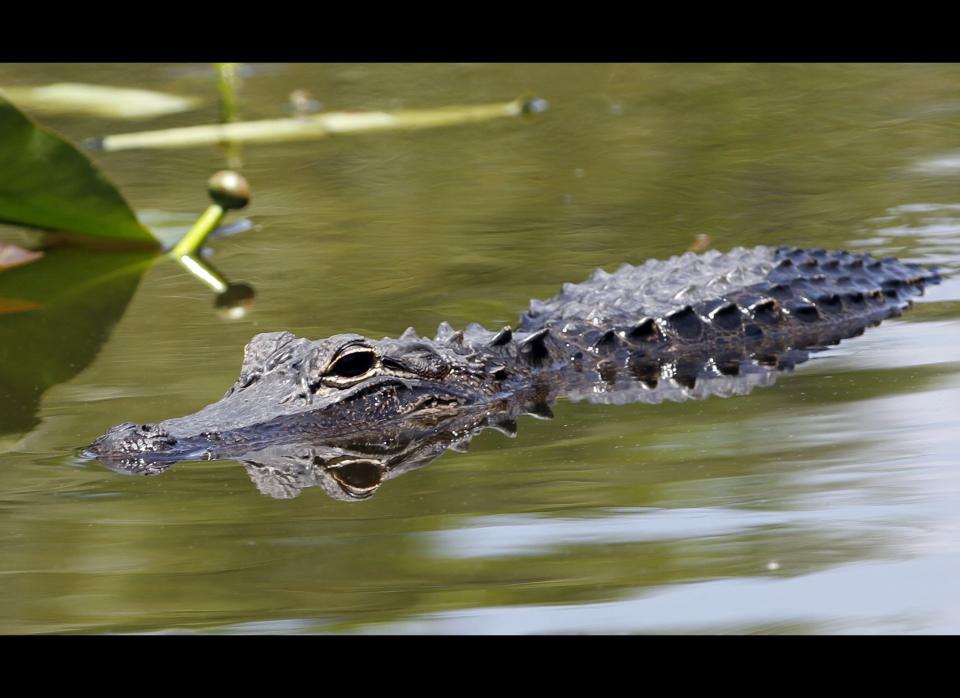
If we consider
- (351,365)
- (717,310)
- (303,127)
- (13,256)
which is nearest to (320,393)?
(351,365)

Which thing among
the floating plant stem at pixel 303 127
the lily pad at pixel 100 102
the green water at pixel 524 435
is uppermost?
the lily pad at pixel 100 102

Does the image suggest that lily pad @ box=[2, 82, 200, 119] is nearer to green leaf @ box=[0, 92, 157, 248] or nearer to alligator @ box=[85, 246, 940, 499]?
green leaf @ box=[0, 92, 157, 248]

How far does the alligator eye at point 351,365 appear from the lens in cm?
528

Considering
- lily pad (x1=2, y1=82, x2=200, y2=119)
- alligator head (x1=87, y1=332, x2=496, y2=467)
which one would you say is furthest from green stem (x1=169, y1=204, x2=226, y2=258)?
lily pad (x1=2, y1=82, x2=200, y2=119)

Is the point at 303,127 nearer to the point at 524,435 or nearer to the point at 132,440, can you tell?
the point at 524,435

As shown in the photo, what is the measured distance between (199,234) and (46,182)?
0.91 meters

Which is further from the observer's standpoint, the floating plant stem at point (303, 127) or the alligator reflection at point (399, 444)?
the floating plant stem at point (303, 127)

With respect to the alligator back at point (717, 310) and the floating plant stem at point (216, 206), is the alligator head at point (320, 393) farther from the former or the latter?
the floating plant stem at point (216, 206)

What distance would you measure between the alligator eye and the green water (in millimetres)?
489

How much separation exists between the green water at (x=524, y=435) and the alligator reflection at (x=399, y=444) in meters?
0.08

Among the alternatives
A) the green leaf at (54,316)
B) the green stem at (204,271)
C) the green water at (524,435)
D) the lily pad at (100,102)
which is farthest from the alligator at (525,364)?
the lily pad at (100,102)

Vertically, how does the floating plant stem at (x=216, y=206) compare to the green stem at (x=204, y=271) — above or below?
above

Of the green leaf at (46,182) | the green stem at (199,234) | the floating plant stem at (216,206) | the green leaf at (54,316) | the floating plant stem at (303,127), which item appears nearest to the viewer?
the green leaf at (54,316)

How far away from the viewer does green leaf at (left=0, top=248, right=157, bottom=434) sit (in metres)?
5.75
